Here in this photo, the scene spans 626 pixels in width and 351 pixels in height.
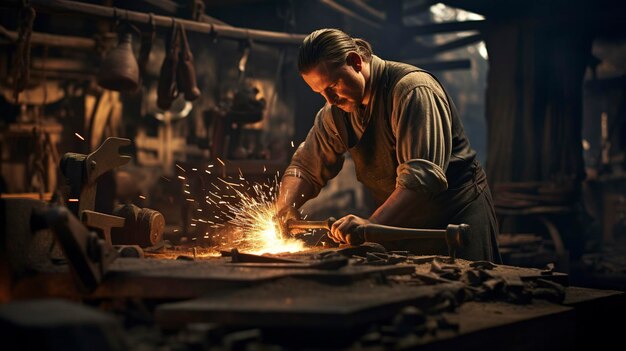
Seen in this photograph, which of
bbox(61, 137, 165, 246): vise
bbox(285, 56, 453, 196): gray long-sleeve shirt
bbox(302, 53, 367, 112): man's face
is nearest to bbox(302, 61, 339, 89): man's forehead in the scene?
bbox(302, 53, 367, 112): man's face

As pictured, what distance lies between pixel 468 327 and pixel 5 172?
10021 mm

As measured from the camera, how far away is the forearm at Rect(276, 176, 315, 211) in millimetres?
5152

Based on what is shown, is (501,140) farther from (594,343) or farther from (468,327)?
(468,327)

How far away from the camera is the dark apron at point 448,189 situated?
185 inches

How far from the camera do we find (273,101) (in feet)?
28.3

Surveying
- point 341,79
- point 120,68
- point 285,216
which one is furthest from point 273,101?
point 341,79

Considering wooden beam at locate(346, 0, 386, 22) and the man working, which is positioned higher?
wooden beam at locate(346, 0, 386, 22)

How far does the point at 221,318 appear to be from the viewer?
8.24ft

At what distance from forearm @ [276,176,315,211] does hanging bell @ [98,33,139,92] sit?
2.40 metres

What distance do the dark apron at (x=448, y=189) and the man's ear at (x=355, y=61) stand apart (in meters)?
0.18

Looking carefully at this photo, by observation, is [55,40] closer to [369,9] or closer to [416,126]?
[369,9]

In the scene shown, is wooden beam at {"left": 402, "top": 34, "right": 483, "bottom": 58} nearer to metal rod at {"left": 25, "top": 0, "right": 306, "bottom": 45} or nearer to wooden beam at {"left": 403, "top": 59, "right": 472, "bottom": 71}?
wooden beam at {"left": 403, "top": 59, "right": 472, "bottom": 71}

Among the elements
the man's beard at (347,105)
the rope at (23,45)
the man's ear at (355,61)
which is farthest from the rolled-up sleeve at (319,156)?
the rope at (23,45)

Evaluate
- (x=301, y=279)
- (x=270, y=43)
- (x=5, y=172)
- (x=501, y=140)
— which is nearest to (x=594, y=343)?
(x=301, y=279)
